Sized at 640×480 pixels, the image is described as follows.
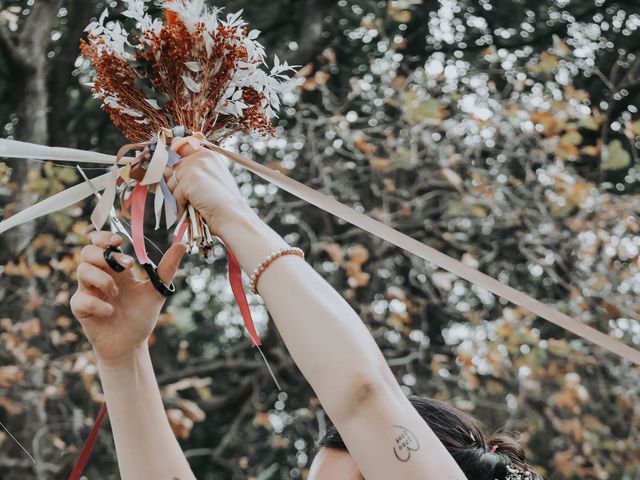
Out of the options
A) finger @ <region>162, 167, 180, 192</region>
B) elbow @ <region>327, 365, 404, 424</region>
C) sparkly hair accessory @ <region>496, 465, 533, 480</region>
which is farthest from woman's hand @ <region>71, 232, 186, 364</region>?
sparkly hair accessory @ <region>496, 465, 533, 480</region>

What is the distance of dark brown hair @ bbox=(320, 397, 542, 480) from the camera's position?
71.1 inches

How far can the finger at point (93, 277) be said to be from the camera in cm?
139

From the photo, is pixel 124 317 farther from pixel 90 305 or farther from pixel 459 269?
pixel 459 269

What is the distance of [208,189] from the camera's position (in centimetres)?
133

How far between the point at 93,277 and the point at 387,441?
1.86 feet

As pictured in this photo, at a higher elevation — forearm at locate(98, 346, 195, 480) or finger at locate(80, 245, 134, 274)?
finger at locate(80, 245, 134, 274)

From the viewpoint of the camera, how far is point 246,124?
1.74 m

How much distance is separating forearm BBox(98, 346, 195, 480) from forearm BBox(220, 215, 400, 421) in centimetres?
45

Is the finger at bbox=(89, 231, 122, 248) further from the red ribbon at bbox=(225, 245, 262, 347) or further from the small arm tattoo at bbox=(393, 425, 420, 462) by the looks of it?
the small arm tattoo at bbox=(393, 425, 420, 462)

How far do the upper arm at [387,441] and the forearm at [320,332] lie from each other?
0.02 metres

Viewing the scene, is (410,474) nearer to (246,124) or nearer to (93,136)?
(246,124)

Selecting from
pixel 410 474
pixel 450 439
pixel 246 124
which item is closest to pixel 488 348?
pixel 450 439

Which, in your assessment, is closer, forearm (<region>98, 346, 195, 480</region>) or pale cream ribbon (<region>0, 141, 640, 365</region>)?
pale cream ribbon (<region>0, 141, 640, 365</region>)

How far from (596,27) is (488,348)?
2.38 metres
